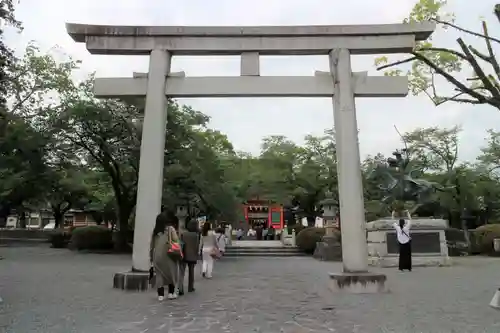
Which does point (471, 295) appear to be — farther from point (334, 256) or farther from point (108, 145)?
point (108, 145)

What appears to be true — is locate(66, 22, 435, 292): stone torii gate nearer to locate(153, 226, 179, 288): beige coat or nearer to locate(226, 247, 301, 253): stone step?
locate(153, 226, 179, 288): beige coat

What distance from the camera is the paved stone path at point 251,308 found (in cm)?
632

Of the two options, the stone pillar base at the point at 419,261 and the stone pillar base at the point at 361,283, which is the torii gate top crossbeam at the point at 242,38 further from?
the stone pillar base at the point at 419,261

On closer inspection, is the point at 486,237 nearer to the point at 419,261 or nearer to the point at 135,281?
the point at 419,261

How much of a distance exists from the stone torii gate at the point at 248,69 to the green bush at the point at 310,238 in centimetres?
1651

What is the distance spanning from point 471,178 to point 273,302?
28256 millimetres

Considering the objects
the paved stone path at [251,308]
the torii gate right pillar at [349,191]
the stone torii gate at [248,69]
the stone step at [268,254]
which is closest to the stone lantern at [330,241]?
the stone step at [268,254]

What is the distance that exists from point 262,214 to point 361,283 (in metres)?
42.2

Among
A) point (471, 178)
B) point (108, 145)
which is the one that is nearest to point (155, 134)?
point (108, 145)

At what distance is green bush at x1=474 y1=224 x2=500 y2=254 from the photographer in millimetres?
25125

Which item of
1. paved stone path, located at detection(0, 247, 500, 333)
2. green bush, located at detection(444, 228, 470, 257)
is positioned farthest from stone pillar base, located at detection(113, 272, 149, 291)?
green bush, located at detection(444, 228, 470, 257)

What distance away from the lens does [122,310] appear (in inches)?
299

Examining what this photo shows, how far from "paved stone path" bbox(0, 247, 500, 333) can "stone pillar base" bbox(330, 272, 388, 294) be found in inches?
13.2

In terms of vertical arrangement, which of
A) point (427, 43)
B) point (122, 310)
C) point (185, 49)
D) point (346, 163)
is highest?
point (427, 43)
